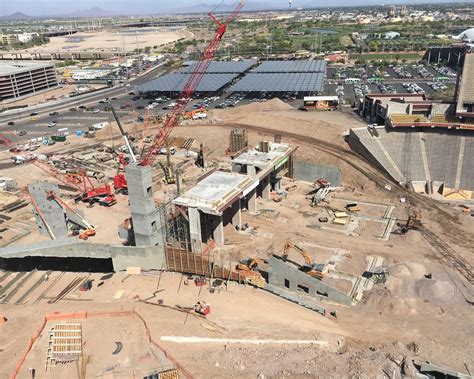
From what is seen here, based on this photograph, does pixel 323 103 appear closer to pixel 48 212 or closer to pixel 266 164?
pixel 266 164

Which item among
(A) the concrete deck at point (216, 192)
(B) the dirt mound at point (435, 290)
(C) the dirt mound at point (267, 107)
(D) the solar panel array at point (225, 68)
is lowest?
(B) the dirt mound at point (435, 290)

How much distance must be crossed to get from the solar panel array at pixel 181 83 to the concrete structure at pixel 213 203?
278 ft

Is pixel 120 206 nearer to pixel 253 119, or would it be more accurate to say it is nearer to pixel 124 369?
pixel 124 369

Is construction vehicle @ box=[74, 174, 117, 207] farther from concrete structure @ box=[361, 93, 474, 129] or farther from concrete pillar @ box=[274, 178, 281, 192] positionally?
concrete structure @ box=[361, 93, 474, 129]

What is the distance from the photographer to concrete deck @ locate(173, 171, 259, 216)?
50469 millimetres

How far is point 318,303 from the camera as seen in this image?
142 feet

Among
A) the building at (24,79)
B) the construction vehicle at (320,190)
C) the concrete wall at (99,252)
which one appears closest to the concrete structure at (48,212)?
the concrete wall at (99,252)

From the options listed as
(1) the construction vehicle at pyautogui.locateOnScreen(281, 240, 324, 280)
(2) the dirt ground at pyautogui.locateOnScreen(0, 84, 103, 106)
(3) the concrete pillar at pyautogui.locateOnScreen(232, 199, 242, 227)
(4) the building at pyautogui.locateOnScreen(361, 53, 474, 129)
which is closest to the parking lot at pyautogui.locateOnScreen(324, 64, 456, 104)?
(4) the building at pyautogui.locateOnScreen(361, 53, 474, 129)

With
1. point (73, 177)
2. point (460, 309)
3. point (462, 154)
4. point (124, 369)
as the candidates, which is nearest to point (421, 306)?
point (460, 309)

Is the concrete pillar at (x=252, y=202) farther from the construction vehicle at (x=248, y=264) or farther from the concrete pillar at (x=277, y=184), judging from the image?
the construction vehicle at (x=248, y=264)

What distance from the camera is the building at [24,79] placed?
145 metres

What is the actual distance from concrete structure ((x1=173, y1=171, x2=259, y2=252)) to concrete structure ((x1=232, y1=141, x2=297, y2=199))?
4086 millimetres

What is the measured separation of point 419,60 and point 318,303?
613 ft

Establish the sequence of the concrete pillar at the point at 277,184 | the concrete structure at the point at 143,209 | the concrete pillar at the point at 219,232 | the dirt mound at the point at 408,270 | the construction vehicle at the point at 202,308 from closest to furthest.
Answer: the construction vehicle at the point at 202,308, the dirt mound at the point at 408,270, the concrete structure at the point at 143,209, the concrete pillar at the point at 219,232, the concrete pillar at the point at 277,184
